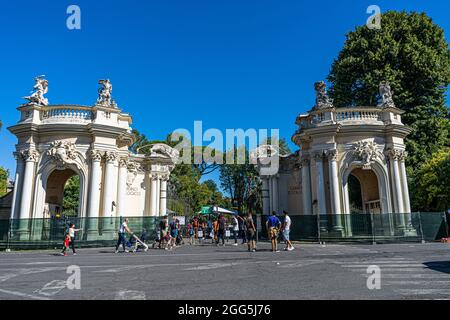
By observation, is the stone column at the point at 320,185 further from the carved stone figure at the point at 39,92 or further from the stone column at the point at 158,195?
the carved stone figure at the point at 39,92

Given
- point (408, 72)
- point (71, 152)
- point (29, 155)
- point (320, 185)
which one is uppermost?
point (408, 72)

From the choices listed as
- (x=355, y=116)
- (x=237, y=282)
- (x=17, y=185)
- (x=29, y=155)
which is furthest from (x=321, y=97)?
(x=17, y=185)

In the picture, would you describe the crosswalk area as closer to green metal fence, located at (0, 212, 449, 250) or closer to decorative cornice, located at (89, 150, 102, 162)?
green metal fence, located at (0, 212, 449, 250)

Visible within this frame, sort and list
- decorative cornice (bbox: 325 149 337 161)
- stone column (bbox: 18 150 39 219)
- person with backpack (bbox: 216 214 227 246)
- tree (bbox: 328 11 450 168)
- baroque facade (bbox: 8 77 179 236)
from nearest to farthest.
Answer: person with backpack (bbox: 216 214 227 246)
stone column (bbox: 18 150 39 219)
baroque facade (bbox: 8 77 179 236)
decorative cornice (bbox: 325 149 337 161)
tree (bbox: 328 11 450 168)

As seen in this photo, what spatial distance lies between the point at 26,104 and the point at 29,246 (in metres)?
9.74

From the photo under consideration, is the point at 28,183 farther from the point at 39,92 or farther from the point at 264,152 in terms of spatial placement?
the point at 264,152

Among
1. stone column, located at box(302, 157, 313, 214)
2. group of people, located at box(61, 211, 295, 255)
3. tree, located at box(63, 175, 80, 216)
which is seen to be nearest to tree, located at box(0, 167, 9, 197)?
tree, located at box(63, 175, 80, 216)

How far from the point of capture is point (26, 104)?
23.3 metres

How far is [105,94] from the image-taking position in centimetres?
2462

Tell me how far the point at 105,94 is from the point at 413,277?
74.0 feet

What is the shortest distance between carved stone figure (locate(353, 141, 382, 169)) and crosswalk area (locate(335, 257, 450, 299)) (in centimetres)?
1268

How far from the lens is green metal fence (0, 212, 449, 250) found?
67.3 ft
